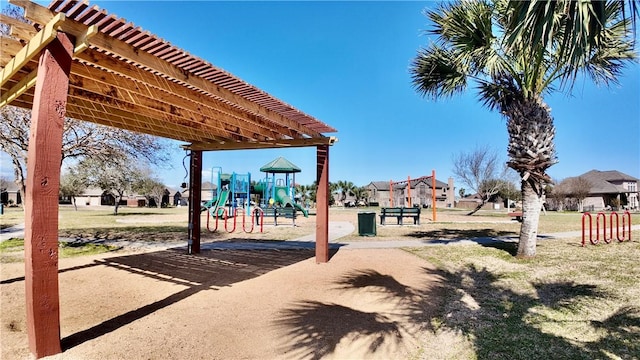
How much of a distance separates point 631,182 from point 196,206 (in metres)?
70.0

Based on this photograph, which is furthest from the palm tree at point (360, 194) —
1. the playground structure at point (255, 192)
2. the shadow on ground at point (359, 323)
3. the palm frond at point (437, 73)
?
the shadow on ground at point (359, 323)

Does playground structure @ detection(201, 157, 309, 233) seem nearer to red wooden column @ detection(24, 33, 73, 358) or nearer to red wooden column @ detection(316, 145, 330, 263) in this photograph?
red wooden column @ detection(316, 145, 330, 263)

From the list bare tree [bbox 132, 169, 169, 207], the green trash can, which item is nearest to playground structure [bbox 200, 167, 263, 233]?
the green trash can

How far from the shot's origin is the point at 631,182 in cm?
5581

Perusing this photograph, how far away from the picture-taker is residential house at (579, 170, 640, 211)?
161 ft

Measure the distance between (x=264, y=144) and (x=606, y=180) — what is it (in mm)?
64909

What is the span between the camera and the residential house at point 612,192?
161 feet

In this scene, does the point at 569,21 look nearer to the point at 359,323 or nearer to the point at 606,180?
the point at 359,323

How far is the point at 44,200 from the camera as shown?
3383 millimetres

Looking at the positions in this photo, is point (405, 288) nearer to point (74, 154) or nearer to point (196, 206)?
point (196, 206)

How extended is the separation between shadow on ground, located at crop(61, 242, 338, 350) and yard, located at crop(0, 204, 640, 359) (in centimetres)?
3

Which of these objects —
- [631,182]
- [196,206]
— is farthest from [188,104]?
[631,182]

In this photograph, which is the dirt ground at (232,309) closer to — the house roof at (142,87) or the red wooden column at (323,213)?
the red wooden column at (323,213)

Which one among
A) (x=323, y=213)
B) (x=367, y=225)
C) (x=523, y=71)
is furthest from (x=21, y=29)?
(x=367, y=225)
